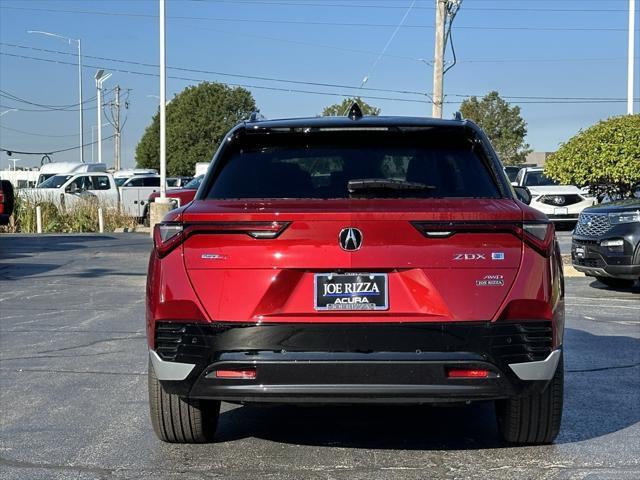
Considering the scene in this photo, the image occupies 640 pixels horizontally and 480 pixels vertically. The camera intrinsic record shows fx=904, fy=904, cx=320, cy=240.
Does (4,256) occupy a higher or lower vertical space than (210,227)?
lower

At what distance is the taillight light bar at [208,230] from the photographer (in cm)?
429

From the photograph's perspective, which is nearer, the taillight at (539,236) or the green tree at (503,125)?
the taillight at (539,236)

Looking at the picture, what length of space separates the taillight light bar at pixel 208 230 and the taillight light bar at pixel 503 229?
675 mm

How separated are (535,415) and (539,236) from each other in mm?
1096

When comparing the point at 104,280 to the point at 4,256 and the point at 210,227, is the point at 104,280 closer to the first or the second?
the point at 4,256

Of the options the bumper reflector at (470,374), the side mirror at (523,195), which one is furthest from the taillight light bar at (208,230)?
the side mirror at (523,195)

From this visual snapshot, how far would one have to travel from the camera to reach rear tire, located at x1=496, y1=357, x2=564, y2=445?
4824mm

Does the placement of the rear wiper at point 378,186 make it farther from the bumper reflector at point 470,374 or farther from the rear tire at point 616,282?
the rear tire at point 616,282

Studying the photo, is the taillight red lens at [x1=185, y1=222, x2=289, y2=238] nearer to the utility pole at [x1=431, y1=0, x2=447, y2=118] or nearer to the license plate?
the license plate

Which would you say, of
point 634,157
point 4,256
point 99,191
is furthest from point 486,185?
point 99,191

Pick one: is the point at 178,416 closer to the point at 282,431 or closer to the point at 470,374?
the point at 282,431

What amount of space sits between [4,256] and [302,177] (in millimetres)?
14662

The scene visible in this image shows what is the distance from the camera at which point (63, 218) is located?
89.5 feet

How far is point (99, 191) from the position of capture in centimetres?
2981
